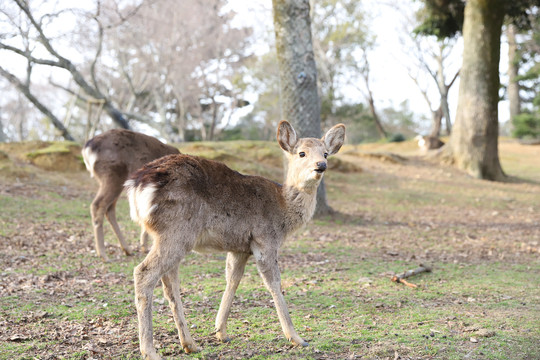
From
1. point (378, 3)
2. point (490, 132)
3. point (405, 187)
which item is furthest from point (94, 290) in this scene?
point (378, 3)

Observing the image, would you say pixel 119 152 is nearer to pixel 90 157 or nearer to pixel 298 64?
pixel 90 157

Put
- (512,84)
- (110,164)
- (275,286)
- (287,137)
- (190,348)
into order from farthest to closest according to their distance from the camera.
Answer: (512,84) → (110,164) → (287,137) → (275,286) → (190,348)

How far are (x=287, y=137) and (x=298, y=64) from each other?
19.3 feet

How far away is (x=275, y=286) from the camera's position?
4289 mm

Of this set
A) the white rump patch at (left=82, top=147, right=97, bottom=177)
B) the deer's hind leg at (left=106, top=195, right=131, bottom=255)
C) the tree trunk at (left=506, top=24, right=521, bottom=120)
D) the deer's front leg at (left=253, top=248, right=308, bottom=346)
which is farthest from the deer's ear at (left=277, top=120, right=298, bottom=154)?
the tree trunk at (left=506, top=24, right=521, bottom=120)

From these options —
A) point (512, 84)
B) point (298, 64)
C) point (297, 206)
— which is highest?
point (512, 84)

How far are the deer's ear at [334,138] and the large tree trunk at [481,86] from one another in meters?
13.1

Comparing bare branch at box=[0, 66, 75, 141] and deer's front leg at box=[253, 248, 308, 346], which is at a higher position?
bare branch at box=[0, 66, 75, 141]

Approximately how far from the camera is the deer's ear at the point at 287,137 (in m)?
4.78

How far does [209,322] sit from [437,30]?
58.4 ft

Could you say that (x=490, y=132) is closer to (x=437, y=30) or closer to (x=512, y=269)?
(x=437, y=30)

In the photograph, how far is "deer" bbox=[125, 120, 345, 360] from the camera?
3848mm

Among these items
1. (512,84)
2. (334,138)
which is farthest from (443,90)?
(334,138)

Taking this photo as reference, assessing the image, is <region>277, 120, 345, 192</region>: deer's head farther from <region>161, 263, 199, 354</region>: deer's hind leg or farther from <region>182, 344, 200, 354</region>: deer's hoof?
<region>182, 344, 200, 354</region>: deer's hoof
